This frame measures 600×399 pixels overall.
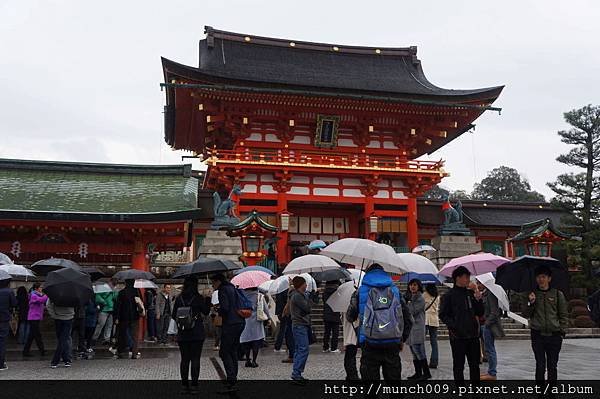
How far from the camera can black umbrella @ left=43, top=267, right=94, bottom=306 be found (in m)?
Answer: 9.74

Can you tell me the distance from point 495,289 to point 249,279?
191 inches

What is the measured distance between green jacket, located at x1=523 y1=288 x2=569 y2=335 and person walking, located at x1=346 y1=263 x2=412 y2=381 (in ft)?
6.58

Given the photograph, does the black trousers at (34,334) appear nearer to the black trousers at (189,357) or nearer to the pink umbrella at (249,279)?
the pink umbrella at (249,279)

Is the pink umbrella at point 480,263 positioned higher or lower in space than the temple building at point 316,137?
lower

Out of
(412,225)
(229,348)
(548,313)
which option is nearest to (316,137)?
(412,225)

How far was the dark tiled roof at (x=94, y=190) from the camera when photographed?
15672 mm

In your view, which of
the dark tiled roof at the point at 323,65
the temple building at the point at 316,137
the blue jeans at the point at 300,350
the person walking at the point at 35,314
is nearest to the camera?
the blue jeans at the point at 300,350

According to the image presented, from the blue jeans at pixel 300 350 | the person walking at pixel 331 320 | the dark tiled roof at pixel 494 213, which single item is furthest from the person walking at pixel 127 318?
the dark tiled roof at pixel 494 213

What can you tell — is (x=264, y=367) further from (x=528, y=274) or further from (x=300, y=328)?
(x=528, y=274)

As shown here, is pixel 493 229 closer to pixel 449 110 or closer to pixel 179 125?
pixel 449 110

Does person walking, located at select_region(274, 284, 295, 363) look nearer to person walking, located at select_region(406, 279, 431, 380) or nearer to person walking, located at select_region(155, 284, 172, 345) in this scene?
person walking, located at select_region(406, 279, 431, 380)

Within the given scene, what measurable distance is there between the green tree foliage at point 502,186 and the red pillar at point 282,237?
159 feet

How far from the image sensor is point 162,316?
1473 cm

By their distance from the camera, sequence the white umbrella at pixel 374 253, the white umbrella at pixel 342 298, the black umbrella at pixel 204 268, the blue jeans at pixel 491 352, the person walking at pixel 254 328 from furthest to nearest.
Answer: the person walking at pixel 254 328 < the blue jeans at pixel 491 352 < the white umbrella at pixel 342 298 < the black umbrella at pixel 204 268 < the white umbrella at pixel 374 253
